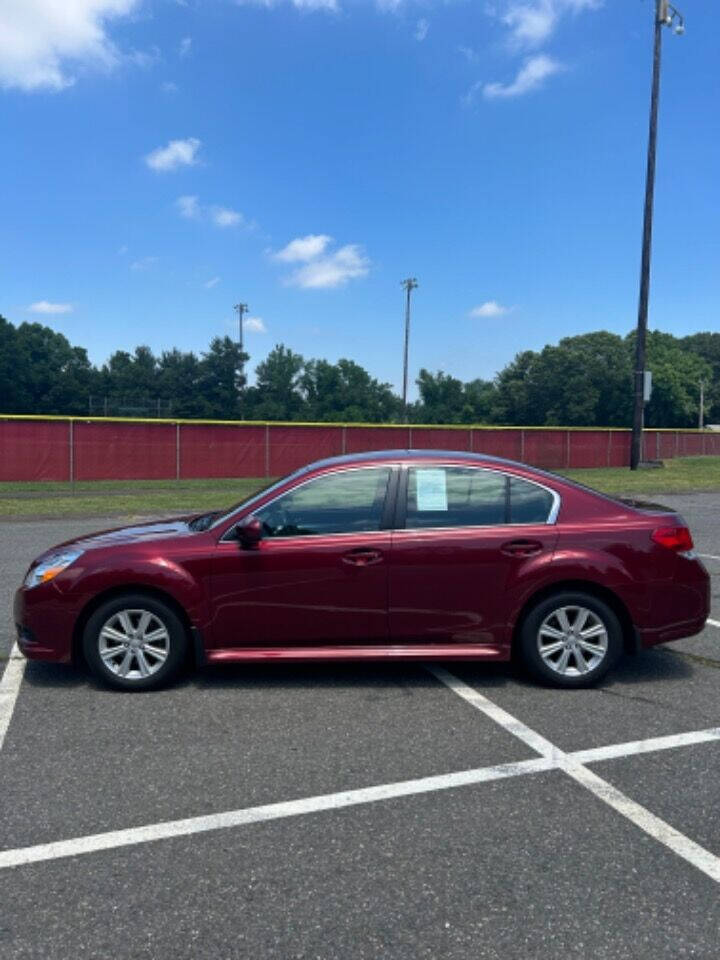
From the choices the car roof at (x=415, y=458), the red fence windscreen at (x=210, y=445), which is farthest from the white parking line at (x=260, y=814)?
the red fence windscreen at (x=210, y=445)

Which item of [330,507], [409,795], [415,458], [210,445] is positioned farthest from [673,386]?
[409,795]

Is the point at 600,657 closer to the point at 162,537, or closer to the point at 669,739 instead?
the point at 669,739

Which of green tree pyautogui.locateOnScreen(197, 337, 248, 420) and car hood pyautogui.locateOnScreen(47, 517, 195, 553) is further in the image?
green tree pyautogui.locateOnScreen(197, 337, 248, 420)

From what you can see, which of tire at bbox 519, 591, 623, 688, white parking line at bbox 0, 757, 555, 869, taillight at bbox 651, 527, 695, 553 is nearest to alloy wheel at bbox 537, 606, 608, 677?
tire at bbox 519, 591, 623, 688

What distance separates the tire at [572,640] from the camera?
4895 millimetres

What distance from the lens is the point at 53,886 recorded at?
2.79 meters

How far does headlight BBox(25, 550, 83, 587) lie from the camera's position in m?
4.85

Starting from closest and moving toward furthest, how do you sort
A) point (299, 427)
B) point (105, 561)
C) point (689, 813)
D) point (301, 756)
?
point (689, 813) → point (301, 756) → point (105, 561) → point (299, 427)

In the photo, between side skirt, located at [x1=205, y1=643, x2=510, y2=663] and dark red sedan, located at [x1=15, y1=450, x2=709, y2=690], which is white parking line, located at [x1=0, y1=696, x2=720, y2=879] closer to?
side skirt, located at [x1=205, y1=643, x2=510, y2=663]

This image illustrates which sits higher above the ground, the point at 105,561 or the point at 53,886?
the point at 105,561

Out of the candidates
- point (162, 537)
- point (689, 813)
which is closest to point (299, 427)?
point (162, 537)

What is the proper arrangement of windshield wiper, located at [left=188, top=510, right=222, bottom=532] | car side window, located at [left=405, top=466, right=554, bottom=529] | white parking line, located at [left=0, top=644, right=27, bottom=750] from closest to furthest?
white parking line, located at [left=0, top=644, right=27, bottom=750] < car side window, located at [left=405, top=466, right=554, bottom=529] < windshield wiper, located at [left=188, top=510, right=222, bottom=532]

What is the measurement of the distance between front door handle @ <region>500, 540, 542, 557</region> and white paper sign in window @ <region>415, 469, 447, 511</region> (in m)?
0.46

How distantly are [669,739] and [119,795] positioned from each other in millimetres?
2804
